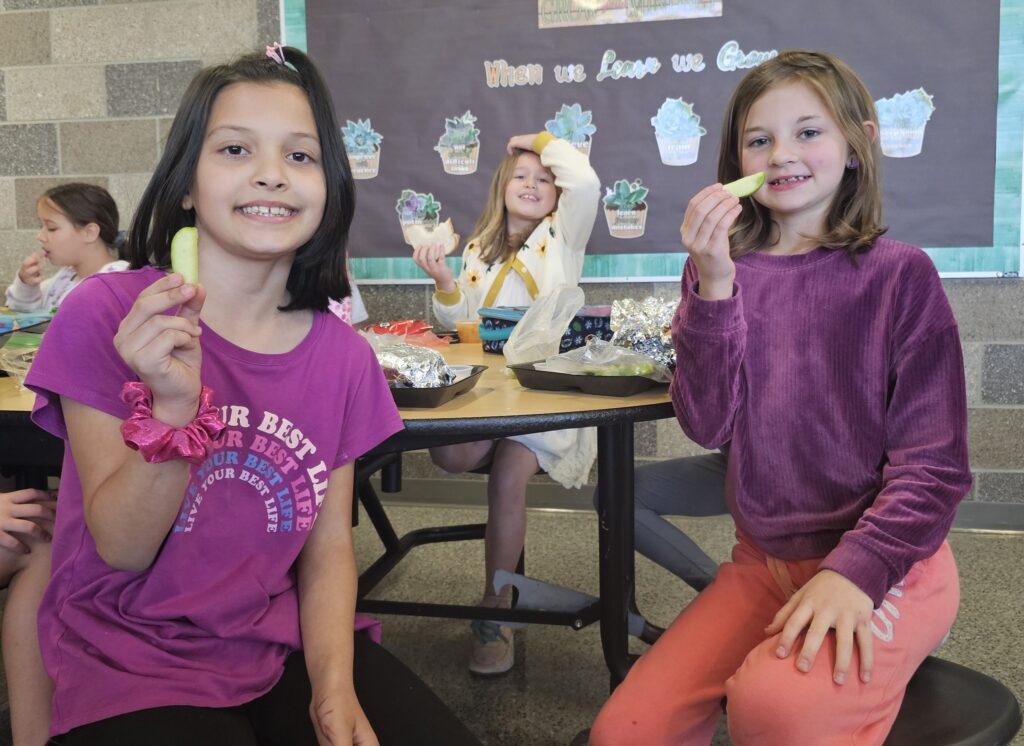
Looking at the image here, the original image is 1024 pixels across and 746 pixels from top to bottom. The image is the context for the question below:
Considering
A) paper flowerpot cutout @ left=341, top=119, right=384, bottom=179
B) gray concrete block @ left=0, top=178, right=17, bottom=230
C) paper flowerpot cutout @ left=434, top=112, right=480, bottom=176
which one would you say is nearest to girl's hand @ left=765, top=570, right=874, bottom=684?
paper flowerpot cutout @ left=434, top=112, right=480, bottom=176

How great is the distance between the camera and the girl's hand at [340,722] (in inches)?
37.1

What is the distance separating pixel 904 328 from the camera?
1.19 meters

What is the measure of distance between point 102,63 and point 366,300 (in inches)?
53.5

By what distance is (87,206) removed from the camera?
126 inches

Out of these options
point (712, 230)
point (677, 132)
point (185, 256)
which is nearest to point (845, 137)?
point (712, 230)

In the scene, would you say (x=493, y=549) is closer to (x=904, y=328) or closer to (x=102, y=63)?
(x=904, y=328)

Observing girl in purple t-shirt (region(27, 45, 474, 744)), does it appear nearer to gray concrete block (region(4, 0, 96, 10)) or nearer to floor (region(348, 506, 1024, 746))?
floor (region(348, 506, 1024, 746))

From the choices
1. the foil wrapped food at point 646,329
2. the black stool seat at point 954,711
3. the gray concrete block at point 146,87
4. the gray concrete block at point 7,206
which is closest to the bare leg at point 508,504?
the foil wrapped food at point 646,329

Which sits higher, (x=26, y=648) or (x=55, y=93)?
(x=55, y=93)

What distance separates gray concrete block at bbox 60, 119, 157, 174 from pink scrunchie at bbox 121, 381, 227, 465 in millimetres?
2884

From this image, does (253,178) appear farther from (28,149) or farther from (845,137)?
(28,149)

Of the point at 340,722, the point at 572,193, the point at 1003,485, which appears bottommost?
the point at 1003,485

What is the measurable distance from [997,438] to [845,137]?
2.13 metres

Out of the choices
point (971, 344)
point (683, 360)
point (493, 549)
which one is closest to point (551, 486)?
point (493, 549)
